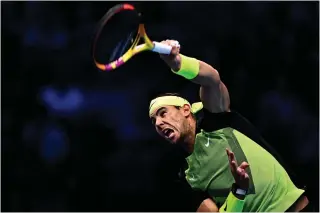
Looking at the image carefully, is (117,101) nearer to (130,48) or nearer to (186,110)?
(186,110)

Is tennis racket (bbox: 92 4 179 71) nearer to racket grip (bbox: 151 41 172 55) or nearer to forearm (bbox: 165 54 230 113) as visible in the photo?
racket grip (bbox: 151 41 172 55)

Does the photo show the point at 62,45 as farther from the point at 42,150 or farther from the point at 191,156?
the point at 191,156

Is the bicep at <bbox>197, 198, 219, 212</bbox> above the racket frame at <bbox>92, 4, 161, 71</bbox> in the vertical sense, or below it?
below

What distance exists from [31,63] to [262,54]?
2.34m

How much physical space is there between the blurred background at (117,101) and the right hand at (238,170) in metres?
2.85

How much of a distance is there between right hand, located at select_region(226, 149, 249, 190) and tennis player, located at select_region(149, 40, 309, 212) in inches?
9.0

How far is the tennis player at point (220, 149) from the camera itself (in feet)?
18.0

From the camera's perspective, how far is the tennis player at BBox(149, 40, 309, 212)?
5492 mm

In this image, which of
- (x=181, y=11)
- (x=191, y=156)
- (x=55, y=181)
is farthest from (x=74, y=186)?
(x=191, y=156)

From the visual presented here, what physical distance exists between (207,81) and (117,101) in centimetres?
293

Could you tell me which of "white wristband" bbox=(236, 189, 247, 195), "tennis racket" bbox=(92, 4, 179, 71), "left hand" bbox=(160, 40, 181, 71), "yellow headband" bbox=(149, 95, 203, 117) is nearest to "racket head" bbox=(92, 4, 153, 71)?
"tennis racket" bbox=(92, 4, 179, 71)

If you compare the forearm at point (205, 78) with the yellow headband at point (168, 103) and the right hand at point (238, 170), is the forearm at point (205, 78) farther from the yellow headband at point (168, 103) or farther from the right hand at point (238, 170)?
the right hand at point (238, 170)

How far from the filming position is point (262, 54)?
8367 millimetres

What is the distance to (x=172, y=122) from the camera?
554cm
